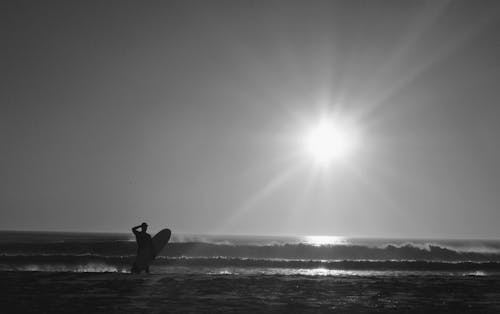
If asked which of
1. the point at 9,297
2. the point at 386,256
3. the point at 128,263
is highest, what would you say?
the point at 386,256

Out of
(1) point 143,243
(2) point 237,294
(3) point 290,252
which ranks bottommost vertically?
(2) point 237,294

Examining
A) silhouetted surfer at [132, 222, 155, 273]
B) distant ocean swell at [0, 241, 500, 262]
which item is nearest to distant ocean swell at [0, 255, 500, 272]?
distant ocean swell at [0, 241, 500, 262]

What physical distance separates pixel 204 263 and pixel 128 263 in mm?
5718

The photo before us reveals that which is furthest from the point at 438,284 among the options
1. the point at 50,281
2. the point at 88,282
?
the point at 50,281

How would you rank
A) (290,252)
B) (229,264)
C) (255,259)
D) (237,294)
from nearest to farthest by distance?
(237,294) < (229,264) < (255,259) < (290,252)

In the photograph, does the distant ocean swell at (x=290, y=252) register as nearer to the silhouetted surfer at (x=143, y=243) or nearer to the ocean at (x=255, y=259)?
the ocean at (x=255, y=259)

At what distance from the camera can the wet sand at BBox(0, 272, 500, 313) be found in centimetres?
1181

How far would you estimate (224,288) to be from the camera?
50.8 ft

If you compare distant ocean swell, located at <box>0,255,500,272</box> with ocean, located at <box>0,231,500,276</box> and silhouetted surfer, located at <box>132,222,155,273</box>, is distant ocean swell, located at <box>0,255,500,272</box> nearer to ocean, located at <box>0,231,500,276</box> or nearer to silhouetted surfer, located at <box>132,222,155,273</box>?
ocean, located at <box>0,231,500,276</box>

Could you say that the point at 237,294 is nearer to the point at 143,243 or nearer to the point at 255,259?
the point at 143,243

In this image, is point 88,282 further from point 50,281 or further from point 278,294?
point 278,294

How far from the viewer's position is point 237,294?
560 inches

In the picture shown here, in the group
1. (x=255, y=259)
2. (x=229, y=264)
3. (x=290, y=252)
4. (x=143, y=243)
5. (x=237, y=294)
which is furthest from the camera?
(x=290, y=252)

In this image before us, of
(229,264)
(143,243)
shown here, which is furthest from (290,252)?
(143,243)
